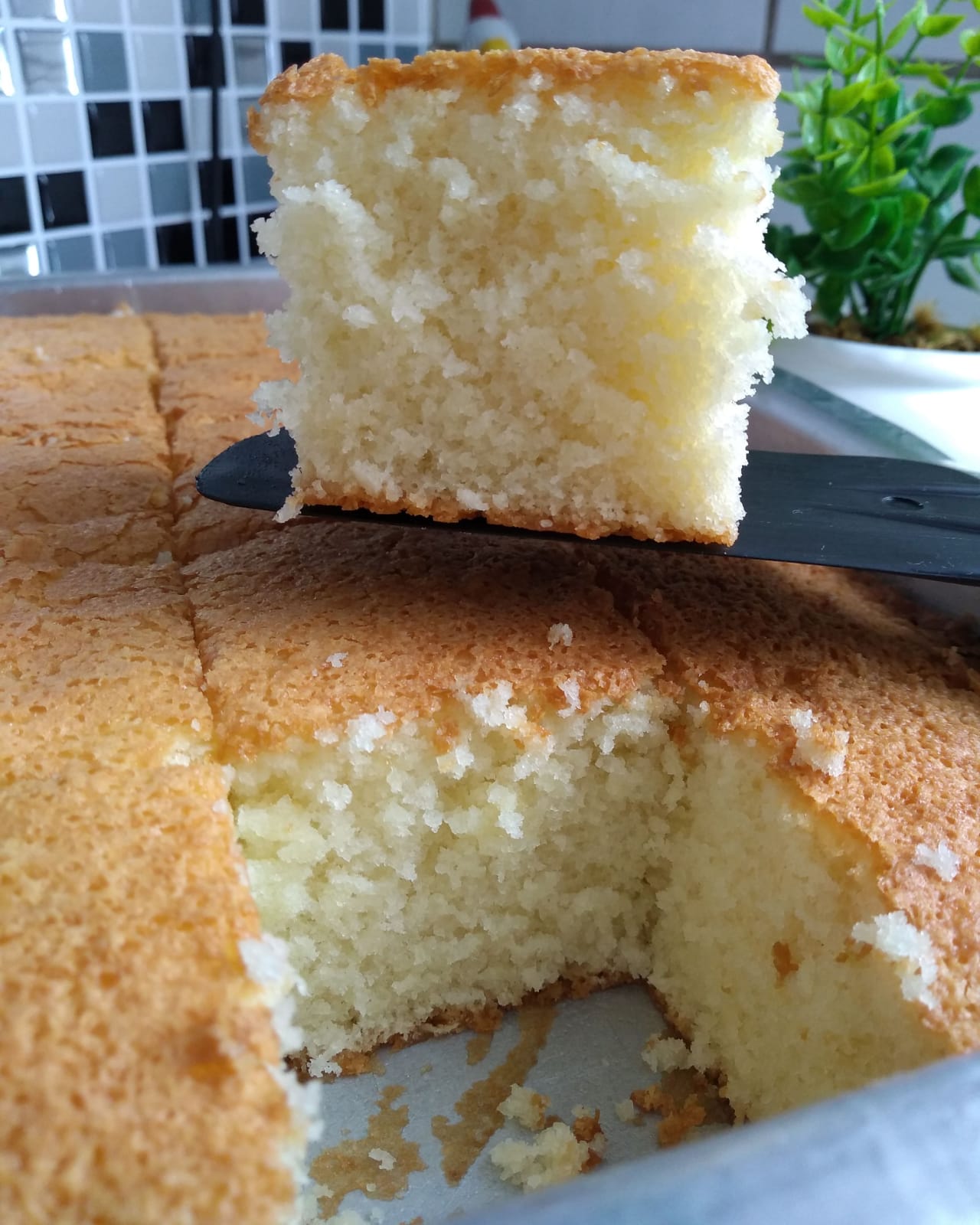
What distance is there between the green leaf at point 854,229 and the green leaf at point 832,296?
112 mm

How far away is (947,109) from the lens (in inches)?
73.4

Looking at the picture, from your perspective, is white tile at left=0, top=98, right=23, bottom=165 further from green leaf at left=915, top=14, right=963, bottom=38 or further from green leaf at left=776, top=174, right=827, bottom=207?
green leaf at left=915, top=14, right=963, bottom=38

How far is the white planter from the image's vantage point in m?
1.79

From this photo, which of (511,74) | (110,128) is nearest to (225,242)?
(110,128)

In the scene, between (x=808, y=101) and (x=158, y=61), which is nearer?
(x=808, y=101)

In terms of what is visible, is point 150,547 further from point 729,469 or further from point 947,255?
point 947,255

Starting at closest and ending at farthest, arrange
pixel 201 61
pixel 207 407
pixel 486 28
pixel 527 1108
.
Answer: pixel 527 1108
pixel 207 407
pixel 201 61
pixel 486 28

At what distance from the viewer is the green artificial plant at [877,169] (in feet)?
5.91

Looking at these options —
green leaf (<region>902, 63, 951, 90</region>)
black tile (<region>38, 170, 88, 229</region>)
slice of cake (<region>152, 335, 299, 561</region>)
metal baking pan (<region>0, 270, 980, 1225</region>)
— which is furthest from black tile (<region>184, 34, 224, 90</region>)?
green leaf (<region>902, 63, 951, 90</region>)

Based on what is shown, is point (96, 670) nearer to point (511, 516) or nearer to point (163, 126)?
point (511, 516)

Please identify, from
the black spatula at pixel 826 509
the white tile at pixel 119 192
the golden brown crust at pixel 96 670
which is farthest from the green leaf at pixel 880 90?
the white tile at pixel 119 192

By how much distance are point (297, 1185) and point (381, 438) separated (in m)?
0.77

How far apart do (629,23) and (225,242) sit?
142cm

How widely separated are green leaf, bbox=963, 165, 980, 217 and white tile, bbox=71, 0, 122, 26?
220cm
